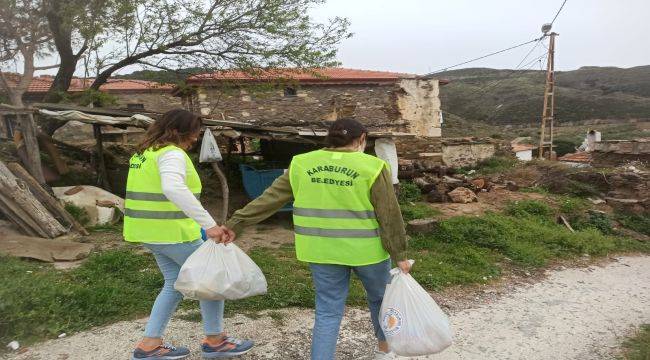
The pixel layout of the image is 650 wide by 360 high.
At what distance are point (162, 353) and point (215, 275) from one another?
0.70 meters

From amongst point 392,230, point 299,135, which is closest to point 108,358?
point 392,230

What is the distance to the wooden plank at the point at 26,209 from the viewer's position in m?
6.11

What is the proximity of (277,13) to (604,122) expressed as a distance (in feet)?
128

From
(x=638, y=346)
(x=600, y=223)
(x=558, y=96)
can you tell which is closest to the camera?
(x=638, y=346)

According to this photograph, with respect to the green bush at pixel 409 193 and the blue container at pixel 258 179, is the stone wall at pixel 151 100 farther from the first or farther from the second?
the green bush at pixel 409 193

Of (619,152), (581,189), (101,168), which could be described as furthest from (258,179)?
(619,152)

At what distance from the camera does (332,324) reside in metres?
2.38

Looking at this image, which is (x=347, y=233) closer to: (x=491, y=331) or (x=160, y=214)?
(x=160, y=214)

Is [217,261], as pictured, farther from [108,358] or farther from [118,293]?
[118,293]

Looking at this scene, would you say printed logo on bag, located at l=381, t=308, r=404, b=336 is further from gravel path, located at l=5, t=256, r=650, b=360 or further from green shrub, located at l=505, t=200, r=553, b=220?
green shrub, located at l=505, t=200, r=553, b=220

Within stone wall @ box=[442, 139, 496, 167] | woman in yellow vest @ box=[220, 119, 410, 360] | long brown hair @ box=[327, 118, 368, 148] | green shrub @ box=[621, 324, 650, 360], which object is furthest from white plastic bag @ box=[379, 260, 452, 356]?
stone wall @ box=[442, 139, 496, 167]

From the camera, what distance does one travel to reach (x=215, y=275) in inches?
96.3

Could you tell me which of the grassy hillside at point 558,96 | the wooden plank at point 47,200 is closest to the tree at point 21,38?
the wooden plank at point 47,200

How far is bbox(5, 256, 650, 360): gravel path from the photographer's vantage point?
10.3ft
